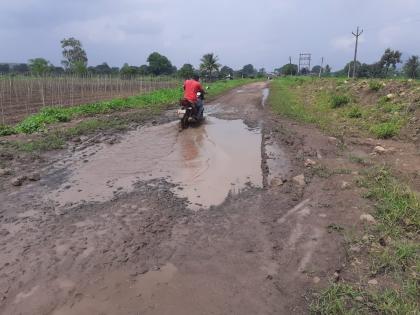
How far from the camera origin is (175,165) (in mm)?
7949

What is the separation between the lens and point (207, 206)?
5.73 metres

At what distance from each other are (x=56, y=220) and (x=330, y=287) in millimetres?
3439

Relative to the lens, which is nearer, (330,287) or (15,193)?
(330,287)

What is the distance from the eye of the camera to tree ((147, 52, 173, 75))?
8219 cm

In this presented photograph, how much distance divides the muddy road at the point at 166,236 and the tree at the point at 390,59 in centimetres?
4173

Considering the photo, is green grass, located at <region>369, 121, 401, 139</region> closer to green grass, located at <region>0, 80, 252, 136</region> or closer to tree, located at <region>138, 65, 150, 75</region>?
green grass, located at <region>0, 80, 252, 136</region>

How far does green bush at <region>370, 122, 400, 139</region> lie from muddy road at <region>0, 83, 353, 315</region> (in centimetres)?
284

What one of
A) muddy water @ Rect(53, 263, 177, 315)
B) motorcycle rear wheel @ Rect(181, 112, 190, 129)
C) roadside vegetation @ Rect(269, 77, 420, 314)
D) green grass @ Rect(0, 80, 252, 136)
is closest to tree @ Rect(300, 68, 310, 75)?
green grass @ Rect(0, 80, 252, 136)

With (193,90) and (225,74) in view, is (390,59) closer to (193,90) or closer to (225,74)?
(225,74)

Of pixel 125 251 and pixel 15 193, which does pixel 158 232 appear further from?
pixel 15 193

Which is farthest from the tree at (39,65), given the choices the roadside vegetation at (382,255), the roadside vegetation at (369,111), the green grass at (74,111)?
the roadside vegetation at (382,255)

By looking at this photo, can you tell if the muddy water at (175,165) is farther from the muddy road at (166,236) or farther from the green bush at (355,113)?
the green bush at (355,113)

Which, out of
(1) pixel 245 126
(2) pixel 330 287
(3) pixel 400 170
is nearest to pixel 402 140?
(3) pixel 400 170

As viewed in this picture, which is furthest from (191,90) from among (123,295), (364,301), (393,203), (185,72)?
(185,72)
